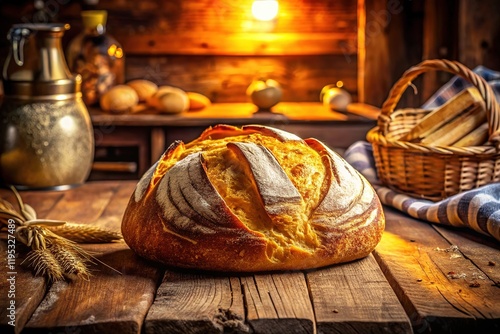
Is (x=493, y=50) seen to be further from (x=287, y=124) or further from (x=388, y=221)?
(x=388, y=221)

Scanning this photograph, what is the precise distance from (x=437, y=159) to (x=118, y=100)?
1960 millimetres

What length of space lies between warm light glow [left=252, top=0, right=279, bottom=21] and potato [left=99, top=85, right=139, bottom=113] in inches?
33.8

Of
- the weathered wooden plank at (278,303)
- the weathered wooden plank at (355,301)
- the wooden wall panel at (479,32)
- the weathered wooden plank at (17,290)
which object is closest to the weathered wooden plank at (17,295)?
the weathered wooden plank at (17,290)

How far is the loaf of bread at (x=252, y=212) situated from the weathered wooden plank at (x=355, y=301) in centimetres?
4

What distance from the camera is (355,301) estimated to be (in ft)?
4.39

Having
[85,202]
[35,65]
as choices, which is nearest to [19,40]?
[35,65]

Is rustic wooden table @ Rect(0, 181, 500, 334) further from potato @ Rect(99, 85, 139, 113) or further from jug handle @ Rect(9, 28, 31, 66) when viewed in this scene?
potato @ Rect(99, 85, 139, 113)

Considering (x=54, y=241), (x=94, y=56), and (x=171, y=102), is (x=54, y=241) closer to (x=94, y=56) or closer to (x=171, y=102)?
(x=171, y=102)

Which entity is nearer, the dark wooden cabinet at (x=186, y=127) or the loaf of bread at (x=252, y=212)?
the loaf of bread at (x=252, y=212)

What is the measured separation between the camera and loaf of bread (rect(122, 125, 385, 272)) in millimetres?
1453

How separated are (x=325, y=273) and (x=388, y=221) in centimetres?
53

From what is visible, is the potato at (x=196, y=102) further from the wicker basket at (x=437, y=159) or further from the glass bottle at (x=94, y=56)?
the wicker basket at (x=437, y=159)

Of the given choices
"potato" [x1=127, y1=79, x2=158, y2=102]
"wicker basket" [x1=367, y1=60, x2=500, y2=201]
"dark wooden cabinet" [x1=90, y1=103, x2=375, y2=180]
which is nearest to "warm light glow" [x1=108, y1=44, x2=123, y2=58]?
"potato" [x1=127, y1=79, x2=158, y2=102]

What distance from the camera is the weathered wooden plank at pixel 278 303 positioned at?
4.06 ft
